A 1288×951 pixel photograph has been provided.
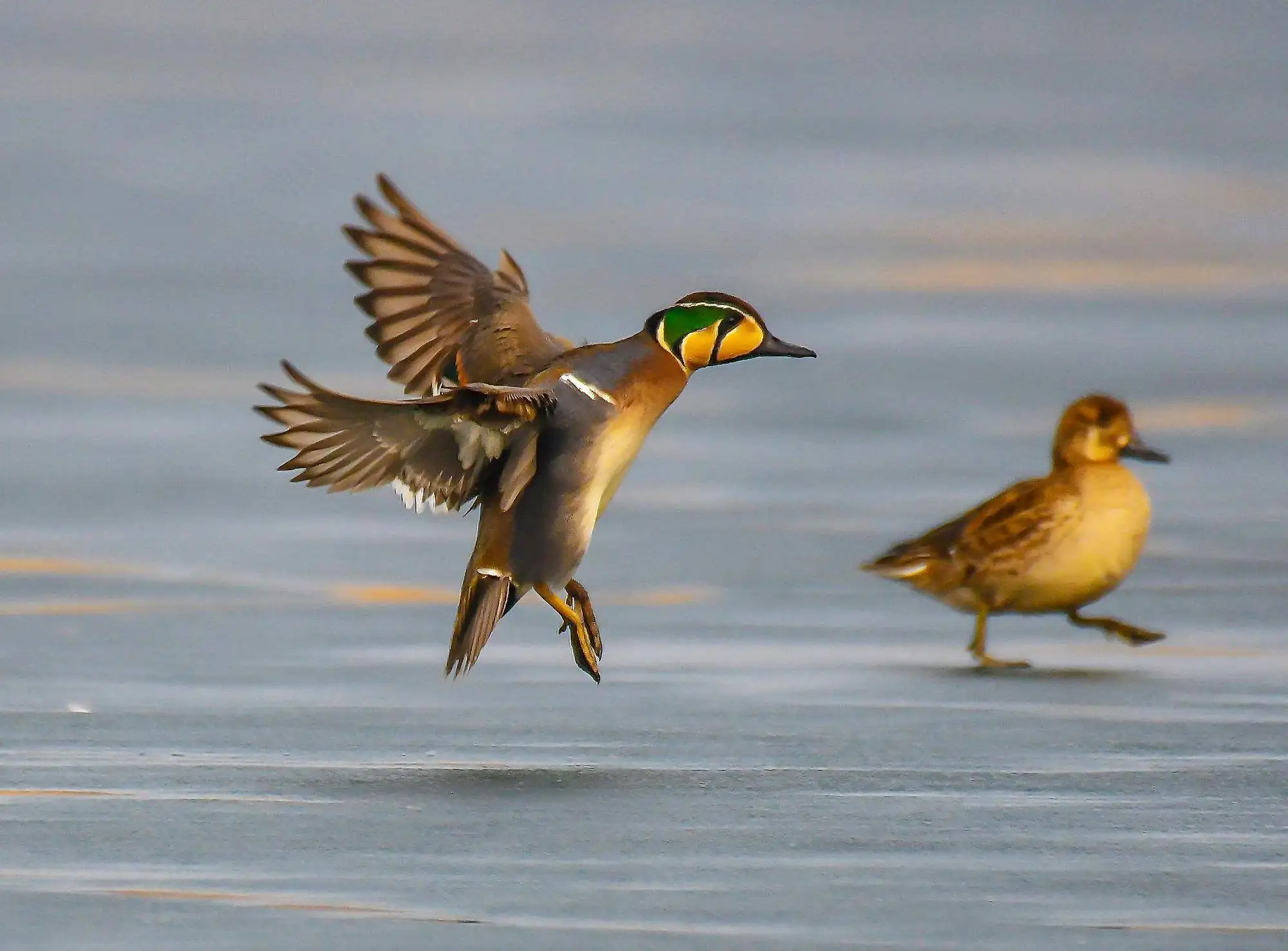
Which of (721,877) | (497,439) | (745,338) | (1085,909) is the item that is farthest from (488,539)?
(1085,909)

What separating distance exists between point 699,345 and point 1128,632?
86.5 inches

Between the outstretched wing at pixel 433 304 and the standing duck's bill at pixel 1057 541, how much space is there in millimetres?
2061

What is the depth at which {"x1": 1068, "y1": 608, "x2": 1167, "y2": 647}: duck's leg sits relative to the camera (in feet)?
30.6

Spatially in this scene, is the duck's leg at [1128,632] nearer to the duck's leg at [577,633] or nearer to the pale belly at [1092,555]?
the pale belly at [1092,555]

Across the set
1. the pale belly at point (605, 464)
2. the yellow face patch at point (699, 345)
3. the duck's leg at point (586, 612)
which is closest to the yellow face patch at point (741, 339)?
the yellow face patch at point (699, 345)

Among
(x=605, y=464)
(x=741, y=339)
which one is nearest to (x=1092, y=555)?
(x=741, y=339)

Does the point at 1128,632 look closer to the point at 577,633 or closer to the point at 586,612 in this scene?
the point at 586,612

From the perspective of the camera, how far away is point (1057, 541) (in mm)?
9641

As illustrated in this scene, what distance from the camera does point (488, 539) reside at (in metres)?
7.76

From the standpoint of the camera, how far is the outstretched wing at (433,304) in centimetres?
827

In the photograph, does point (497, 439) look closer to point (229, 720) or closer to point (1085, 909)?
point (229, 720)

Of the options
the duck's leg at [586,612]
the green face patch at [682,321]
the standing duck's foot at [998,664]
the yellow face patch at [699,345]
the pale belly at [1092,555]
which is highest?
the green face patch at [682,321]

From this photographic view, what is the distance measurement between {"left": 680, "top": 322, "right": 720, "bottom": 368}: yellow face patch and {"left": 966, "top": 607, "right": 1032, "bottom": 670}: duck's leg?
5.34ft

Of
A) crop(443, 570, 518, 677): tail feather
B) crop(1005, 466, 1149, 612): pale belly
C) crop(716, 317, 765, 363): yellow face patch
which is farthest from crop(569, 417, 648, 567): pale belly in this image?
crop(1005, 466, 1149, 612): pale belly
